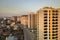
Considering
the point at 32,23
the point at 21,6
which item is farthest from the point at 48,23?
the point at 21,6

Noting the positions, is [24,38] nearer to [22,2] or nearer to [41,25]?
[41,25]

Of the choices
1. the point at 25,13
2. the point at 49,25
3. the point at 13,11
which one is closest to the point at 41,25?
the point at 49,25

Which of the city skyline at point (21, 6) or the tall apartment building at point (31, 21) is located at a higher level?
the city skyline at point (21, 6)

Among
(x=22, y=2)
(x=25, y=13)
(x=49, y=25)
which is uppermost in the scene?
(x=22, y=2)

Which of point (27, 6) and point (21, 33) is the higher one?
point (27, 6)
